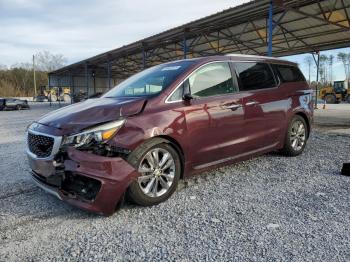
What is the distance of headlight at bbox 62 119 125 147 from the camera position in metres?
3.19

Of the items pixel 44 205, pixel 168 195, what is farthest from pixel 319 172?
Result: pixel 44 205

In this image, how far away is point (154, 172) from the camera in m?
3.51

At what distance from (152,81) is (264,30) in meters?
15.1

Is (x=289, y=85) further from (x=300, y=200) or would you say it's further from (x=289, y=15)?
(x=289, y=15)

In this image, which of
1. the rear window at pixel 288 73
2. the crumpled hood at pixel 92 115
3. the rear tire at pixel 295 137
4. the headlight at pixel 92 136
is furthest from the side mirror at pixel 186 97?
the rear tire at pixel 295 137

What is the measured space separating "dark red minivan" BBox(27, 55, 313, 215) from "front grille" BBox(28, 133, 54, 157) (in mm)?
11

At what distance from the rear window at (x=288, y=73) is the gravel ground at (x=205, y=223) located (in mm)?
1755

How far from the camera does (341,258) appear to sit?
7.89 ft

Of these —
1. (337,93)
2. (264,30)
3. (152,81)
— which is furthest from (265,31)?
(337,93)

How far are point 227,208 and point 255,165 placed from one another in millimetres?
1838

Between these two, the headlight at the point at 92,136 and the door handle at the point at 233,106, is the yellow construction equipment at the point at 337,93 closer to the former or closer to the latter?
the door handle at the point at 233,106

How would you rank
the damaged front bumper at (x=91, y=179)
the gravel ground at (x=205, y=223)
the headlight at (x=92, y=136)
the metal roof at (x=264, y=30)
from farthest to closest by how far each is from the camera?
the metal roof at (x=264, y=30), the headlight at (x=92, y=136), the damaged front bumper at (x=91, y=179), the gravel ground at (x=205, y=223)

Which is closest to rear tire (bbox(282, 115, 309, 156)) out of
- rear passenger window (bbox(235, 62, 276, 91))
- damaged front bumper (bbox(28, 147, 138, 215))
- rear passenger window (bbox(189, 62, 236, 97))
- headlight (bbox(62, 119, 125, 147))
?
rear passenger window (bbox(235, 62, 276, 91))

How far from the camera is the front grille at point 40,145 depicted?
334cm
